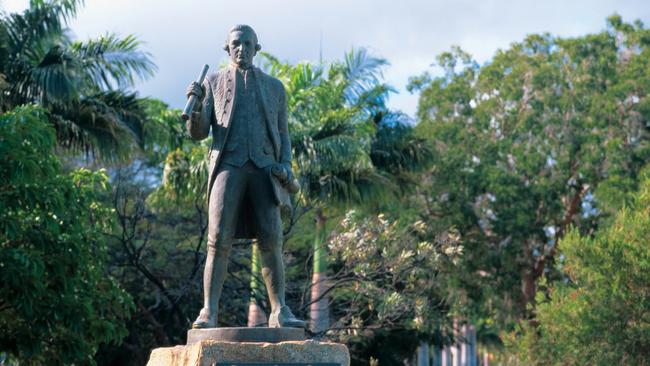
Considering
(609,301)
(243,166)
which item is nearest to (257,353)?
(243,166)

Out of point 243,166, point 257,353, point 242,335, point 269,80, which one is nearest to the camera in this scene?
point 257,353

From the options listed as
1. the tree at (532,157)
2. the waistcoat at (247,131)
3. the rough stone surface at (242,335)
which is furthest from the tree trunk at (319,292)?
the rough stone surface at (242,335)

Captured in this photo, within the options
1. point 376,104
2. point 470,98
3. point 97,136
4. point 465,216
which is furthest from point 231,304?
point 470,98

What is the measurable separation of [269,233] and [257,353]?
1.04 metres

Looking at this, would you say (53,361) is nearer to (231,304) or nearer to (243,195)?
(231,304)

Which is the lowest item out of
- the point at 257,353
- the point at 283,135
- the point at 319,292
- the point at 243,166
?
the point at 257,353

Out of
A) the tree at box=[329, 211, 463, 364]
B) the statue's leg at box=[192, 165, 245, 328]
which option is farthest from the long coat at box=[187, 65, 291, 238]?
the tree at box=[329, 211, 463, 364]

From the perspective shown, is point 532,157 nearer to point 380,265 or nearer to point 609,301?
point 609,301

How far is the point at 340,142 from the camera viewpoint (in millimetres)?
19500

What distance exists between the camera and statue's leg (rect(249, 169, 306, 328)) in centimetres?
866

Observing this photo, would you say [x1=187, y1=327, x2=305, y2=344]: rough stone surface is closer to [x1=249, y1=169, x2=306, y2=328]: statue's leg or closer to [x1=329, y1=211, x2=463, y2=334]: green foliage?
[x1=249, y1=169, x2=306, y2=328]: statue's leg

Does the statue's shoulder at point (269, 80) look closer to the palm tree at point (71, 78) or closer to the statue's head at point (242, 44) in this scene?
the statue's head at point (242, 44)

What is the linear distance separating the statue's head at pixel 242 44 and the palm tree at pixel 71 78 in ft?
30.4

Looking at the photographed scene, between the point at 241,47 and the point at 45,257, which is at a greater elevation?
the point at 241,47
